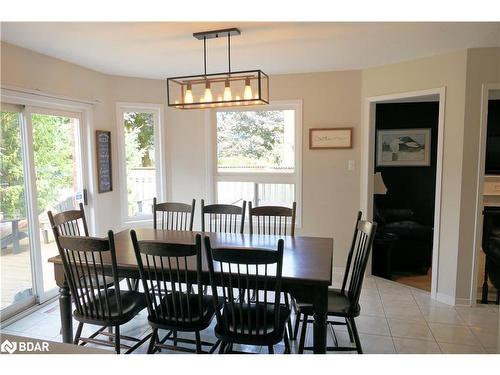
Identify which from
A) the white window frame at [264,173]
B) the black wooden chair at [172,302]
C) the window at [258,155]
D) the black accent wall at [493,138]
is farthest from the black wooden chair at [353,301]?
the black accent wall at [493,138]

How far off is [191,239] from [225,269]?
0.81 meters

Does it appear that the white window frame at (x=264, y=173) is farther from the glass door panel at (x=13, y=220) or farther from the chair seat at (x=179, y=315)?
the chair seat at (x=179, y=315)

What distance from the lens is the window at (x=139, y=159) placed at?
14.9 feet

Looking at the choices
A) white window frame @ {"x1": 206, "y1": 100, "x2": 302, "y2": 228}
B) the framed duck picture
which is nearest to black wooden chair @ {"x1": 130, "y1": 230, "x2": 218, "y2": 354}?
white window frame @ {"x1": 206, "y1": 100, "x2": 302, "y2": 228}

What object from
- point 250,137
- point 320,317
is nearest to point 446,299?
point 320,317

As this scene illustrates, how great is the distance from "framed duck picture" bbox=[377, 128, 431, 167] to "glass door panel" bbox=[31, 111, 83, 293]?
422cm

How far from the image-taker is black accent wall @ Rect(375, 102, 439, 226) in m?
5.35

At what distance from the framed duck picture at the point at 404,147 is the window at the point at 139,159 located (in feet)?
10.9

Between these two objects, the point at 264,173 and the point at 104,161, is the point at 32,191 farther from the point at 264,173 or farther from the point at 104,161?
the point at 264,173

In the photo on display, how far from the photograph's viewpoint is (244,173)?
4.68m

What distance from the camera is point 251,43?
10.1 ft

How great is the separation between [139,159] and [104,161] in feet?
1.62
